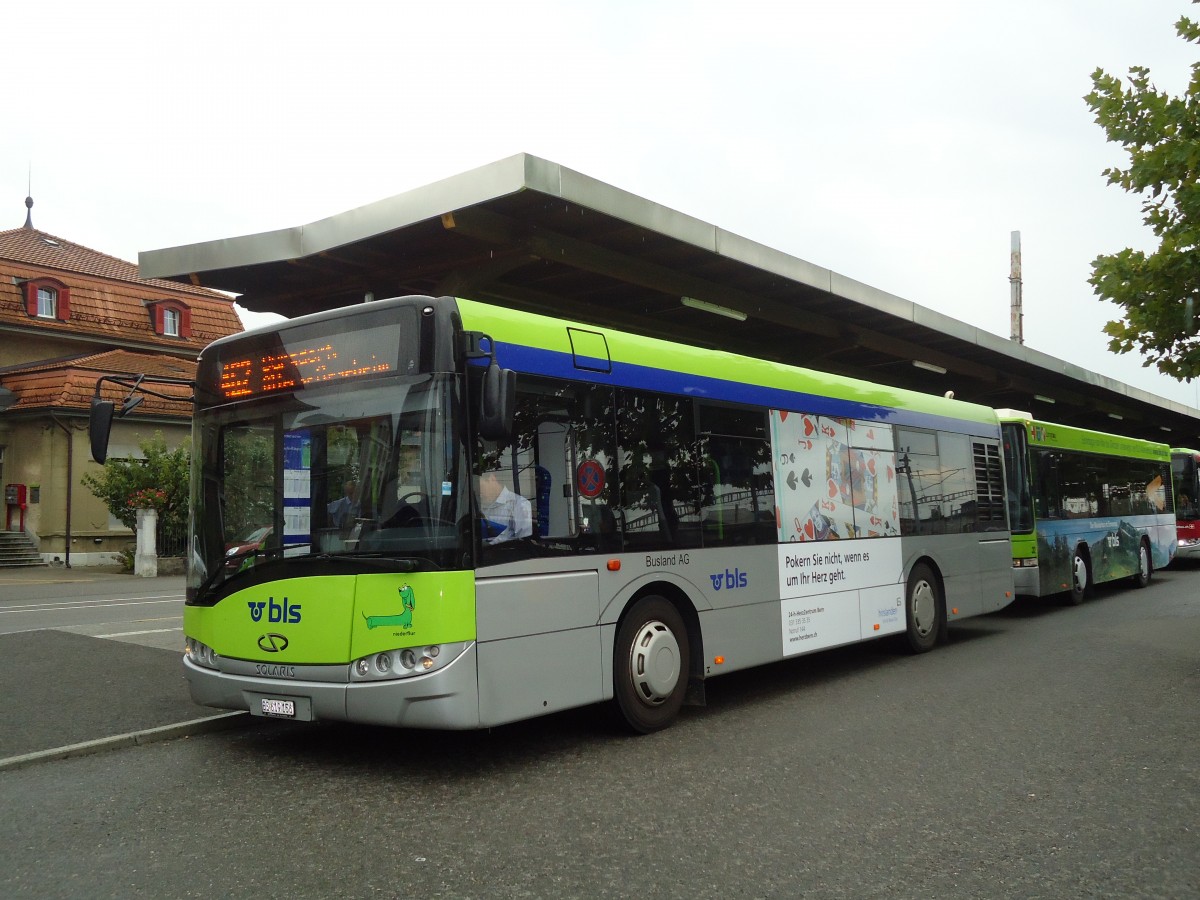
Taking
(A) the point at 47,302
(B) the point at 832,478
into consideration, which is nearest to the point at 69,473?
(A) the point at 47,302

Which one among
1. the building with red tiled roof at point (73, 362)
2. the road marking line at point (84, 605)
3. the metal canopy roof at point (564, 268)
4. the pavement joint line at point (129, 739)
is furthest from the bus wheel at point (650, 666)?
the building with red tiled roof at point (73, 362)

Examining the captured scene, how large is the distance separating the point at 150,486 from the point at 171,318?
14632mm

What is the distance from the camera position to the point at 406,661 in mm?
6016

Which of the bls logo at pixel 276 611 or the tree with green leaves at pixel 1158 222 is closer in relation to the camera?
the bls logo at pixel 276 611

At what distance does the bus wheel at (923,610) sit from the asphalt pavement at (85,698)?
6799mm

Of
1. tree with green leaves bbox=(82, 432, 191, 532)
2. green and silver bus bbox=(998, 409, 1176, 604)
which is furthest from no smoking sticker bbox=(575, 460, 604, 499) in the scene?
tree with green leaves bbox=(82, 432, 191, 532)

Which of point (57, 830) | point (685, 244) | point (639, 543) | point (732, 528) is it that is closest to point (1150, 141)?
point (685, 244)

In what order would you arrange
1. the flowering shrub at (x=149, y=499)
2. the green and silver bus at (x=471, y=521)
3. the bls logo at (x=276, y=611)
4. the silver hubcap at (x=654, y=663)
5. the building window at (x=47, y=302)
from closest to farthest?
the green and silver bus at (x=471, y=521) → the bls logo at (x=276, y=611) → the silver hubcap at (x=654, y=663) → the flowering shrub at (x=149, y=499) → the building window at (x=47, y=302)

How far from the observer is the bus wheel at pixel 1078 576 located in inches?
655

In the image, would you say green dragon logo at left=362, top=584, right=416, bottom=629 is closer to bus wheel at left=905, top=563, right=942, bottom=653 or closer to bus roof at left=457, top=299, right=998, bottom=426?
bus roof at left=457, top=299, right=998, bottom=426

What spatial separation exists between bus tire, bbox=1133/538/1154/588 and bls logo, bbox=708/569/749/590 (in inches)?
585

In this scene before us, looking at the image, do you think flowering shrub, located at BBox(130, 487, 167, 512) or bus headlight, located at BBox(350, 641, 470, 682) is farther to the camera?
flowering shrub, located at BBox(130, 487, 167, 512)

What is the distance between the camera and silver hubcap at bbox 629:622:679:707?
24.1 feet

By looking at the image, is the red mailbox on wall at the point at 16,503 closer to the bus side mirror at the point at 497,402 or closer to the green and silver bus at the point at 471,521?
the green and silver bus at the point at 471,521
